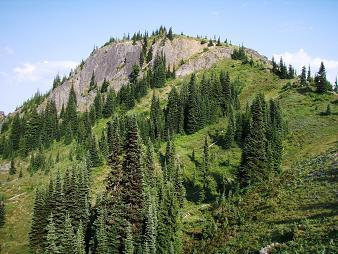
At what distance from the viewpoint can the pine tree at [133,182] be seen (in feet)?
173

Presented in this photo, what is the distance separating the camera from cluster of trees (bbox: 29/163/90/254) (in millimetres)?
56397

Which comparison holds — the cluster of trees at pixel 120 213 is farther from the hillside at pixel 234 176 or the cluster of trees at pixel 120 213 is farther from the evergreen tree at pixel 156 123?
the evergreen tree at pixel 156 123

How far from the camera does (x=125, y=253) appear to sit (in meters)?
50.6

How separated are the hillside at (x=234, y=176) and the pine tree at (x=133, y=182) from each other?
16.4ft

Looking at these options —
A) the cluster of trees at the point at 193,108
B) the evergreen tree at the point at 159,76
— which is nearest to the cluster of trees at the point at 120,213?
the cluster of trees at the point at 193,108

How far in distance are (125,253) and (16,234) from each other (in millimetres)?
55303

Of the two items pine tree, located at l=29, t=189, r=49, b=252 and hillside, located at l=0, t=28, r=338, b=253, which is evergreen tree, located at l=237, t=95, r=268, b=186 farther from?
pine tree, located at l=29, t=189, r=49, b=252

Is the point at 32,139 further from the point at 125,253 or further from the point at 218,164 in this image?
the point at 125,253

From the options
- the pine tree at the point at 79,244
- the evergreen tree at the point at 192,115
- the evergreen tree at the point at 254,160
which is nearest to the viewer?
the pine tree at the point at 79,244

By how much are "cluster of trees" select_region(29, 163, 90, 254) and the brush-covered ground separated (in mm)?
17530

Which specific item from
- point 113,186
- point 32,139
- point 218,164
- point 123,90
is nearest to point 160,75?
point 123,90

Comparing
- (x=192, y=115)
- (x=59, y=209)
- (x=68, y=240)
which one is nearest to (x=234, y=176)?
(x=192, y=115)

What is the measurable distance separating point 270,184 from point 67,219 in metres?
38.9

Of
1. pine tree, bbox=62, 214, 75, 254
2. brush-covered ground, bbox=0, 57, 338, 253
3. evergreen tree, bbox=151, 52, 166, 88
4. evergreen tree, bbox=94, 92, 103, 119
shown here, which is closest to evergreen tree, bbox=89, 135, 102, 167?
brush-covered ground, bbox=0, 57, 338, 253
